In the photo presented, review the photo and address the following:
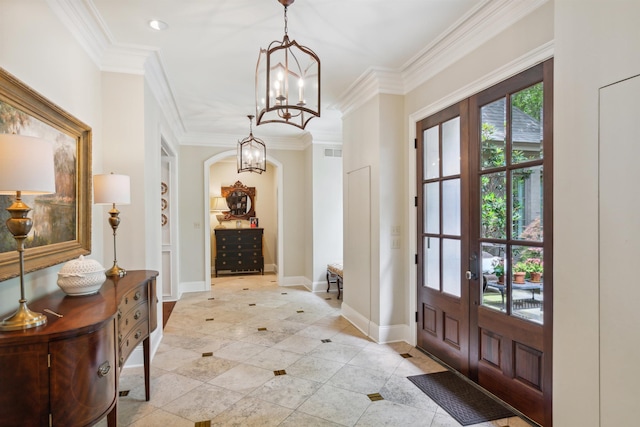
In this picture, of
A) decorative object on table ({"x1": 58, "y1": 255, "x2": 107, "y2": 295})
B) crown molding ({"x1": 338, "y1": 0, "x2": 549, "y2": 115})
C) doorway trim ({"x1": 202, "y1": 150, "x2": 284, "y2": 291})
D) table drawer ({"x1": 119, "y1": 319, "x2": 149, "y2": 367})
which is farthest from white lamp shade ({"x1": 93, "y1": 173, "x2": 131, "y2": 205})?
doorway trim ({"x1": 202, "y1": 150, "x2": 284, "y2": 291})

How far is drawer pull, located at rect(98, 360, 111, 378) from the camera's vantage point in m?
1.57

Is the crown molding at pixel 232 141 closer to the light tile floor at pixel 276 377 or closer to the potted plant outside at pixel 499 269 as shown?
the light tile floor at pixel 276 377

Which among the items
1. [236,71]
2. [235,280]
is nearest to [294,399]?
[236,71]

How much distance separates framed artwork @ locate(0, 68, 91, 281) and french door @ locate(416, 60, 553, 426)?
302 cm

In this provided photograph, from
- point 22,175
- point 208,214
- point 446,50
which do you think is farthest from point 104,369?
point 208,214

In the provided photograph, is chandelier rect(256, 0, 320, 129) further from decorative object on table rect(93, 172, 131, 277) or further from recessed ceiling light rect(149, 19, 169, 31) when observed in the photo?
decorative object on table rect(93, 172, 131, 277)

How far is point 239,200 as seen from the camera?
28.1 ft

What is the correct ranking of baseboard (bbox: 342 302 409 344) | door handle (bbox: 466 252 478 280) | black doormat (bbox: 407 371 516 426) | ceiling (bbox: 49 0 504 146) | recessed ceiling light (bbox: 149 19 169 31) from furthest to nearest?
1. baseboard (bbox: 342 302 409 344)
2. door handle (bbox: 466 252 478 280)
3. recessed ceiling light (bbox: 149 19 169 31)
4. ceiling (bbox: 49 0 504 146)
5. black doormat (bbox: 407 371 516 426)

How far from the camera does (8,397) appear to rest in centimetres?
133

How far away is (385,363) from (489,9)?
3.08 metres

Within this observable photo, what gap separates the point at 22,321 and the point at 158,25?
7.75ft

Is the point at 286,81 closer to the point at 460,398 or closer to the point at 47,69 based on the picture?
the point at 47,69

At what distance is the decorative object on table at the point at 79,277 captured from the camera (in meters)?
1.99

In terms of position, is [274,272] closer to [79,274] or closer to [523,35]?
[79,274]
